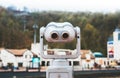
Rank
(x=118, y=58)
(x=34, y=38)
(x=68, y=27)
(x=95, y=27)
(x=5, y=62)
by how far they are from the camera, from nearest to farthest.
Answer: (x=68, y=27)
(x=5, y=62)
(x=118, y=58)
(x=34, y=38)
(x=95, y=27)

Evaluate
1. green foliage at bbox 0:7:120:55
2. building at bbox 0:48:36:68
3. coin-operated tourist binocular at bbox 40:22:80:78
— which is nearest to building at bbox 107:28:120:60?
Answer: green foliage at bbox 0:7:120:55

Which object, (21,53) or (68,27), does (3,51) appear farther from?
(68,27)

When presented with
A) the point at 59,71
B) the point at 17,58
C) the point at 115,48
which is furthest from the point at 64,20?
the point at 59,71

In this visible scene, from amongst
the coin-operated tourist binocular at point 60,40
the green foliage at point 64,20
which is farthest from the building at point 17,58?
the coin-operated tourist binocular at point 60,40

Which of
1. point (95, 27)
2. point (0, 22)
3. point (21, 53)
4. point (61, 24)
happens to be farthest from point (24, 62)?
point (61, 24)

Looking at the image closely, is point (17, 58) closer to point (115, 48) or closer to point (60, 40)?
point (115, 48)

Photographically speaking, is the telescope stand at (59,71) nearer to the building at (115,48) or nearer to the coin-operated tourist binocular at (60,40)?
the coin-operated tourist binocular at (60,40)

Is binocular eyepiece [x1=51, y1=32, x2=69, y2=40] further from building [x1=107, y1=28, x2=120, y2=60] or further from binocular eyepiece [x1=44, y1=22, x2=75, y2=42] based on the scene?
building [x1=107, y1=28, x2=120, y2=60]
